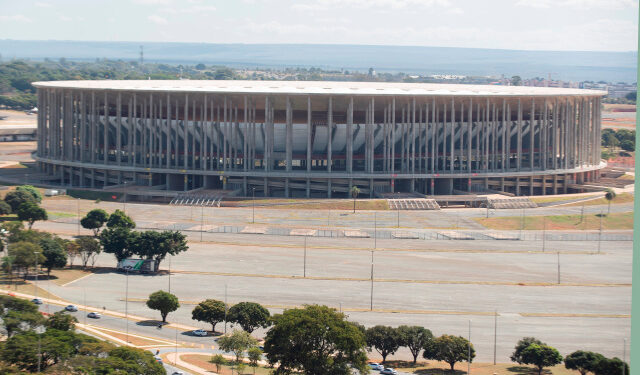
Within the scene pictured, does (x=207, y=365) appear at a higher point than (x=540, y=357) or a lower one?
lower

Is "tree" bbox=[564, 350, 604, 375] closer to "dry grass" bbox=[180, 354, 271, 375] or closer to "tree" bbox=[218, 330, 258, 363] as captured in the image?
"dry grass" bbox=[180, 354, 271, 375]

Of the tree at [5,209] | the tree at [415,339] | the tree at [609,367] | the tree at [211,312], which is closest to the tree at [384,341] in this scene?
the tree at [415,339]

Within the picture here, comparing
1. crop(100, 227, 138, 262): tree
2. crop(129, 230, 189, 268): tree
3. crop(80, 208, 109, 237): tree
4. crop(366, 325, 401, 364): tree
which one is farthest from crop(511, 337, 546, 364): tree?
crop(80, 208, 109, 237): tree

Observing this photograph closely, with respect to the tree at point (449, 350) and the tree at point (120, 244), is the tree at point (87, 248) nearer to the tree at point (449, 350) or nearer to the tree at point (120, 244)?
the tree at point (120, 244)

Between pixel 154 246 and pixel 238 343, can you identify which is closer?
pixel 238 343

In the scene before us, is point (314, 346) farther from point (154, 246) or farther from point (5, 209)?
point (5, 209)

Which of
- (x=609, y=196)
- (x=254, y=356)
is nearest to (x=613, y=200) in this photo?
(x=609, y=196)

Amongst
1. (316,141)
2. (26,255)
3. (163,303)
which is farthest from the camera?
(316,141)
